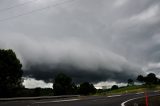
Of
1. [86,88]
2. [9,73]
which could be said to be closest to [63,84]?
[86,88]

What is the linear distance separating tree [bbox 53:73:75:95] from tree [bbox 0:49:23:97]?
136ft

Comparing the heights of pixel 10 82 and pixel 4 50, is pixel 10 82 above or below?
below

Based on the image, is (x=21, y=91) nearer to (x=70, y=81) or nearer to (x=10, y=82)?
(x=10, y=82)

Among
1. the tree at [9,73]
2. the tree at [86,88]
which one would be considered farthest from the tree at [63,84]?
the tree at [9,73]

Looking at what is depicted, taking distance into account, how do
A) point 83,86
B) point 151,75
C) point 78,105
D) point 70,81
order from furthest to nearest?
point 83,86
point 151,75
point 70,81
point 78,105

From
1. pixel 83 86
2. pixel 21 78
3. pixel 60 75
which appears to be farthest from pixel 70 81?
pixel 21 78

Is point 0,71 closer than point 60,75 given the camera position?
Yes

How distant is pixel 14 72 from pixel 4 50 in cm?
564

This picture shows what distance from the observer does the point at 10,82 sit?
6619 cm

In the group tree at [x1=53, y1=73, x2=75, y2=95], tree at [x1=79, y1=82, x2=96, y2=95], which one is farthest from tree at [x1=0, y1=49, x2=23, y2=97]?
tree at [x1=79, y1=82, x2=96, y2=95]

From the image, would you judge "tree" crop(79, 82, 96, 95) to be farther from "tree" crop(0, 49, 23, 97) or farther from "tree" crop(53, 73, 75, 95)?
"tree" crop(0, 49, 23, 97)

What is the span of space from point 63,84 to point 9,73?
50725mm

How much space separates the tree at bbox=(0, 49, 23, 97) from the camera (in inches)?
2547

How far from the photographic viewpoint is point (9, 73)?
66688 millimetres
